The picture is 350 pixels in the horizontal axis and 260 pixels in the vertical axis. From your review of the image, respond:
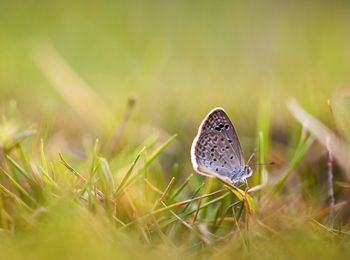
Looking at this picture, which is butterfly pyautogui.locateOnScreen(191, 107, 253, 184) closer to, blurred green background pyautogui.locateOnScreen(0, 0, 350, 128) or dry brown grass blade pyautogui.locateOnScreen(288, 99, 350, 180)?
dry brown grass blade pyautogui.locateOnScreen(288, 99, 350, 180)

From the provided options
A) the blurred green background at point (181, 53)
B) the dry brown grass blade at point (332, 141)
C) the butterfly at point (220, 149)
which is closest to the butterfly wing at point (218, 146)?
the butterfly at point (220, 149)

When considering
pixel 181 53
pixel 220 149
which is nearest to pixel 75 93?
pixel 220 149

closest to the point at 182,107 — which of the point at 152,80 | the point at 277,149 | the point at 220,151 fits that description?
the point at 152,80

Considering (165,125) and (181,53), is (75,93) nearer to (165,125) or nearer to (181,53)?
(165,125)

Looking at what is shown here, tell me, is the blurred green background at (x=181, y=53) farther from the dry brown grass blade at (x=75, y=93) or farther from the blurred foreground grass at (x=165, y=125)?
the dry brown grass blade at (x=75, y=93)

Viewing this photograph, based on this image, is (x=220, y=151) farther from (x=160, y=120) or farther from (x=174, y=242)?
(x=160, y=120)

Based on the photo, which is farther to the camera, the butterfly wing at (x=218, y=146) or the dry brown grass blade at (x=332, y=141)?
the dry brown grass blade at (x=332, y=141)
